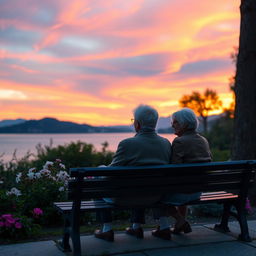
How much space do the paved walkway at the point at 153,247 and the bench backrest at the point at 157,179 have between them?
0.61m

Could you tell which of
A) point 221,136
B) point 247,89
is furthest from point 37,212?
point 221,136

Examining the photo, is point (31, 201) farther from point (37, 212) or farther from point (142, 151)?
point (142, 151)

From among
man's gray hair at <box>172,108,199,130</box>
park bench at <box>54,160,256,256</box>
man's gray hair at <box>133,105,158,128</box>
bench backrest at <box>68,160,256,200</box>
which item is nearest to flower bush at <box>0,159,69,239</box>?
park bench at <box>54,160,256,256</box>

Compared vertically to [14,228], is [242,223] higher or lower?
higher

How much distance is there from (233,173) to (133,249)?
4.91 feet

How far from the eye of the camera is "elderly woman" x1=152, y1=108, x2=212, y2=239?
5.35 metres

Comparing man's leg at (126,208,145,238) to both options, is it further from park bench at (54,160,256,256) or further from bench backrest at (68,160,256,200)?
bench backrest at (68,160,256,200)

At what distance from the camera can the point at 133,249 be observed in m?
5.07

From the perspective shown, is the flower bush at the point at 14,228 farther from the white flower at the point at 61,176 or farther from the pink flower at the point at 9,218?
the white flower at the point at 61,176

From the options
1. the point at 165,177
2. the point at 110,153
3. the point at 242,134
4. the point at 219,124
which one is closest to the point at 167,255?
the point at 165,177

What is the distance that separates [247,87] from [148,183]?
3918 mm

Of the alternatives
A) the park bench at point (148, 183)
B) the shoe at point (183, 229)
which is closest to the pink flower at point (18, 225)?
the park bench at point (148, 183)

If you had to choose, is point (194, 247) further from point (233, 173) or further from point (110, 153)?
point (110, 153)

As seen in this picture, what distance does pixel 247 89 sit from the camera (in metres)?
8.17
